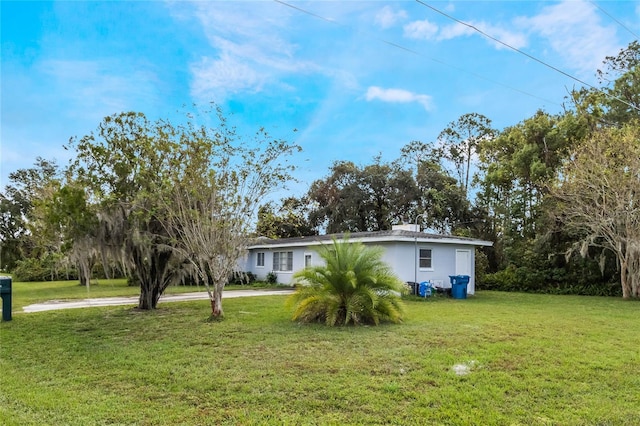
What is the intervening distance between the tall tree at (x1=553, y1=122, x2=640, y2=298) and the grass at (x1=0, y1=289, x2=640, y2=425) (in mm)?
7754

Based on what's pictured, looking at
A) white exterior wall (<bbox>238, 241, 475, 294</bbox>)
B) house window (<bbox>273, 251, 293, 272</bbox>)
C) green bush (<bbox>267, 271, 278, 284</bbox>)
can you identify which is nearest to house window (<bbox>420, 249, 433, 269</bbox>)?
white exterior wall (<bbox>238, 241, 475, 294</bbox>)

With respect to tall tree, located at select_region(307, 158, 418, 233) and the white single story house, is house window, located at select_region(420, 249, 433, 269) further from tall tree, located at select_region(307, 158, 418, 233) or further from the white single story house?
tall tree, located at select_region(307, 158, 418, 233)

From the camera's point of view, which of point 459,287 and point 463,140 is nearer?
point 459,287

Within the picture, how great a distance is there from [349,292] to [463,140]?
25.3 meters

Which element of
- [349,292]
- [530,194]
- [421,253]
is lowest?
[349,292]

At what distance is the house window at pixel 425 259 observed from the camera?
1636 centimetres

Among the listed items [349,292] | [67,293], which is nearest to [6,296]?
[349,292]

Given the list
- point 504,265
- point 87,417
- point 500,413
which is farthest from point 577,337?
point 504,265

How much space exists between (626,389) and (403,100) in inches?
451

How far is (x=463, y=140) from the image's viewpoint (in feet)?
104

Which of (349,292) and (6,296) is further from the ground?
(349,292)

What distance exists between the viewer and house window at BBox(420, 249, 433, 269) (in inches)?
644

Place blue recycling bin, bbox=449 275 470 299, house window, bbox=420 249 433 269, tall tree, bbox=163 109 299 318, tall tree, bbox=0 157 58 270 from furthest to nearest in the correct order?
tall tree, bbox=0 157 58 270 → house window, bbox=420 249 433 269 → blue recycling bin, bbox=449 275 470 299 → tall tree, bbox=163 109 299 318

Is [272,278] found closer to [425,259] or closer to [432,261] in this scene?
[425,259]
